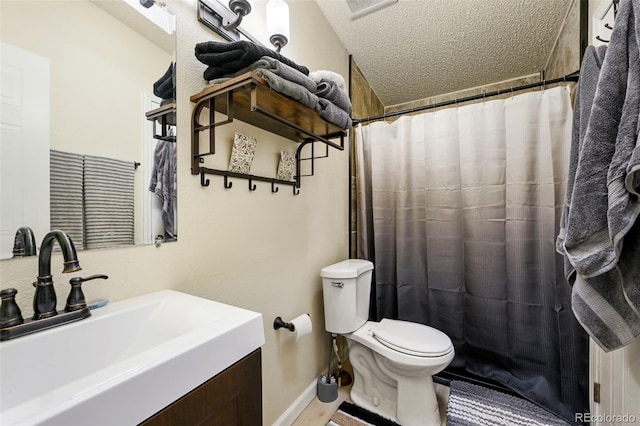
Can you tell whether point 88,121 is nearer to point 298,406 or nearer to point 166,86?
point 166,86

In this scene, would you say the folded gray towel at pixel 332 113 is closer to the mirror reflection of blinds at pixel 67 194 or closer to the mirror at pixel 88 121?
the mirror at pixel 88 121

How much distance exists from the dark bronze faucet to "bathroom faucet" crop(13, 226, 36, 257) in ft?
0.17

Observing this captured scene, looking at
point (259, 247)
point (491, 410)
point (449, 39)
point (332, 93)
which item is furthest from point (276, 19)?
point (491, 410)

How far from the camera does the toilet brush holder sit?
1550 mm

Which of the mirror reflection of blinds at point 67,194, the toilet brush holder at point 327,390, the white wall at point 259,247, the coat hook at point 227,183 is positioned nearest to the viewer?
the mirror reflection of blinds at point 67,194

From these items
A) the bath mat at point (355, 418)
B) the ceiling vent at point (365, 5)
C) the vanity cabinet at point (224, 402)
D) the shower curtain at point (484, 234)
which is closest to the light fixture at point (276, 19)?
the ceiling vent at point (365, 5)

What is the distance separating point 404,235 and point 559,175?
2.92 feet

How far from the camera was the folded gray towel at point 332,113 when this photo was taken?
1087 mm

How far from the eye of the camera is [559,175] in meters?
1.47

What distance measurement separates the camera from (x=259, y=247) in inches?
47.6

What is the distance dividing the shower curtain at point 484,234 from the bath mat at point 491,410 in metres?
0.07

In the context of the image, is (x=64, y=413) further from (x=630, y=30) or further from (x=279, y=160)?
(x=630, y=30)

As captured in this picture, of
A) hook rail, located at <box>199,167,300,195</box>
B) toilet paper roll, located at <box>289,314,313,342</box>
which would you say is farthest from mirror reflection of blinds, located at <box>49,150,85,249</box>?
toilet paper roll, located at <box>289,314,313,342</box>

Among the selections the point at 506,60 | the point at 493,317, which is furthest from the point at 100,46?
the point at 506,60
